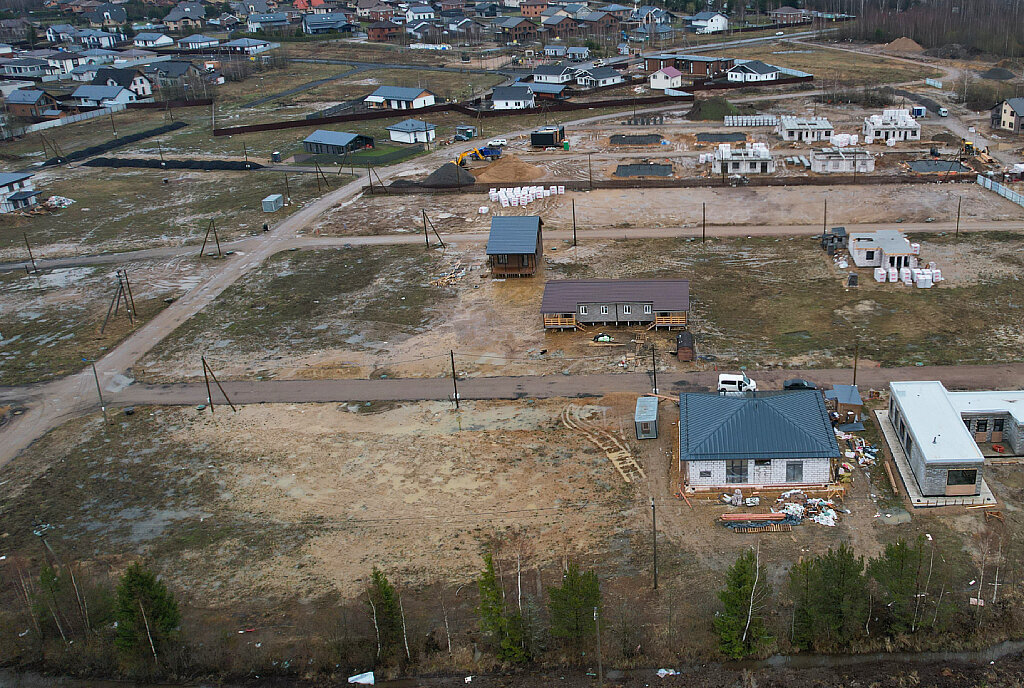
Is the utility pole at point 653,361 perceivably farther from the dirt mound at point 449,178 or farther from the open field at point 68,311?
the dirt mound at point 449,178

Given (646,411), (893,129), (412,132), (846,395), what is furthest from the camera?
(412,132)

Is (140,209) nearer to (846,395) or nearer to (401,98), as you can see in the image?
(401,98)

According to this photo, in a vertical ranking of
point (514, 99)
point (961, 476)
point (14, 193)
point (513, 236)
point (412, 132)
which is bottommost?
point (961, 476)

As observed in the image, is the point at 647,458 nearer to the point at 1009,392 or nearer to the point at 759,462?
the point at 759,462

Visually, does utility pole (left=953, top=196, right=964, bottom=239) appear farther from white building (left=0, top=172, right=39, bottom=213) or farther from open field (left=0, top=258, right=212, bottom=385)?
white building (left=0, top=172, right=39, bottom=213)

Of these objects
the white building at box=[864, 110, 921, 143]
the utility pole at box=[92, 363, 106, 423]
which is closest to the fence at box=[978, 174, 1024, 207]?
the white building at box=[864, 110, 921, 143]

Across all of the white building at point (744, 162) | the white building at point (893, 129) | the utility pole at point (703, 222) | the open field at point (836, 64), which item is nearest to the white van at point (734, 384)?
the utility pole at point (703, 222)

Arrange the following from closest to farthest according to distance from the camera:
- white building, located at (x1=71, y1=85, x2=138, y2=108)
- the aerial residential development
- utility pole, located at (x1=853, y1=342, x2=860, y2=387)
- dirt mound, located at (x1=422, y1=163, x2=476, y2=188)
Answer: the aerial residential development, utility pole, located at (x1=853, y1=342, x2=860, y2=387), dirt mound, located at (x1=422, y1=163, x2=476, y2=188), white building, located at (x1=71, y1=85, x2=138, y2=108)

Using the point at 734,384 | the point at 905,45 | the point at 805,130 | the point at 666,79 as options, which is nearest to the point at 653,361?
the point at 734,384
